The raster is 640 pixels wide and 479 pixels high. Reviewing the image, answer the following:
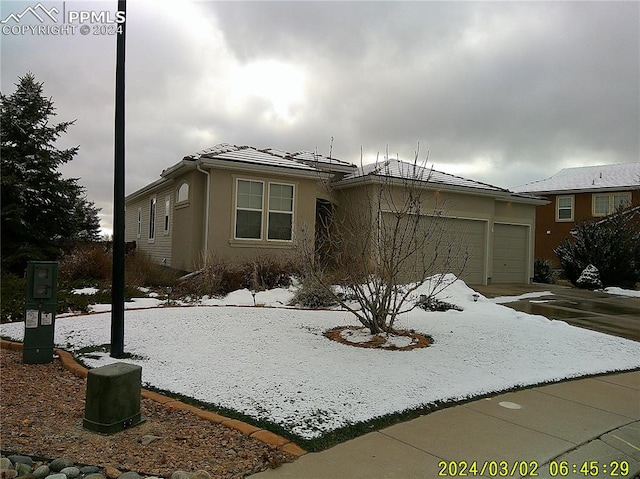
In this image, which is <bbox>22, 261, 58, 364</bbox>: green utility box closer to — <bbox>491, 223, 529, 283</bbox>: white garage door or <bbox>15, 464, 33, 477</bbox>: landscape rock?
<bbox>15, 464, 33, 477</bbox>: landscape rock

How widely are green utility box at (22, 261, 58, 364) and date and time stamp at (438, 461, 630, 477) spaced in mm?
4719

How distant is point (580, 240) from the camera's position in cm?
1881

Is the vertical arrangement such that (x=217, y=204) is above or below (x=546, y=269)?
above

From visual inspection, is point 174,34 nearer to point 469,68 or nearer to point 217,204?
point 217,204

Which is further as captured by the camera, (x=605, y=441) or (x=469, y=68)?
(x=469, y=68)

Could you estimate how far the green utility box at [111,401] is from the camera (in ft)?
12.3

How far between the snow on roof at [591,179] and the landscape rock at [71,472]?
3051 cm

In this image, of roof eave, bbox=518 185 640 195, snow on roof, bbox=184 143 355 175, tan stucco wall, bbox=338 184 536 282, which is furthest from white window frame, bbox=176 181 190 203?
roof eave, bbox=518 185 640 195

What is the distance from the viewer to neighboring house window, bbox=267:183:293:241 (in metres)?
14.7

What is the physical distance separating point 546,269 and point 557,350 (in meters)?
14.8

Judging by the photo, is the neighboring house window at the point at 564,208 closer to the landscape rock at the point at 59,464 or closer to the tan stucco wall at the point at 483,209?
the tan stucco wall at the point at 483,209

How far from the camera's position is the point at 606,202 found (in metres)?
28.0

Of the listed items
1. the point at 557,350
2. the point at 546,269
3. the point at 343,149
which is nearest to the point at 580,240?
the point at 546,269

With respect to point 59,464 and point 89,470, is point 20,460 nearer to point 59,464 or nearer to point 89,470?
point 59,464
